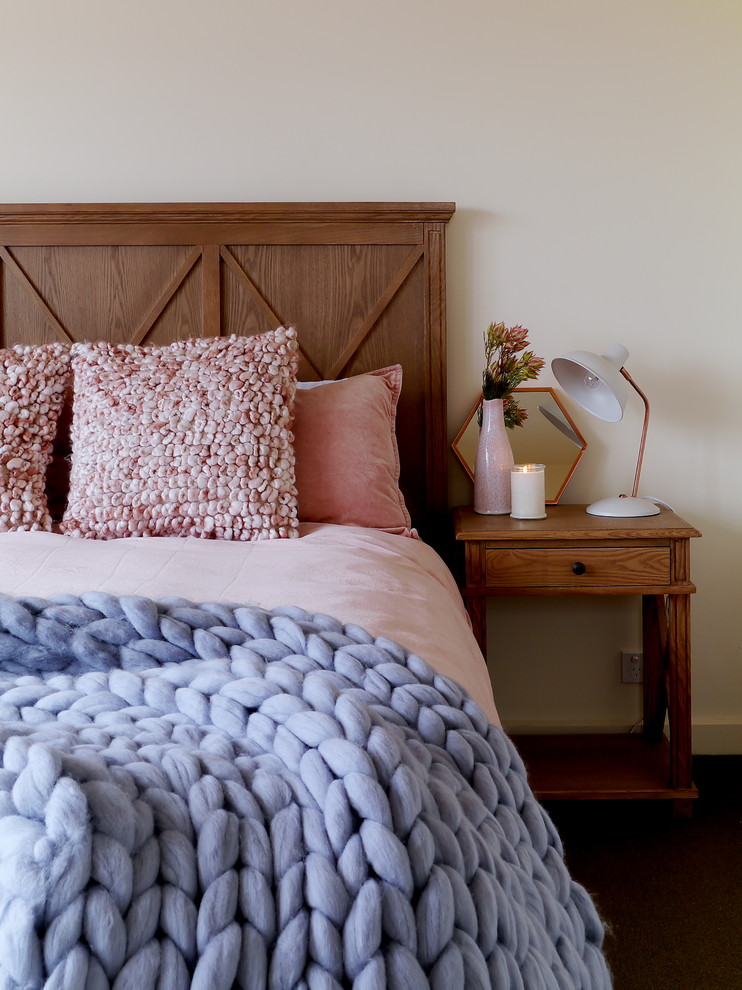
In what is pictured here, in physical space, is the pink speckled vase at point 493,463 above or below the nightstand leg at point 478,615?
above

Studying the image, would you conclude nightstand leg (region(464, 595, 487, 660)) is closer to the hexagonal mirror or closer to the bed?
the bed

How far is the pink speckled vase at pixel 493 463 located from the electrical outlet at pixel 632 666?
61 centimetres

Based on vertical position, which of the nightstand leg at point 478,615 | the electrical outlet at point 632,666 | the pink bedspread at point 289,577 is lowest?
the electrical outlet at point 632,666

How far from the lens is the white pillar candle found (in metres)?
2.10

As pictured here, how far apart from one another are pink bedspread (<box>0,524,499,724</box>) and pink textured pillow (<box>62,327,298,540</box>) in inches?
3.2

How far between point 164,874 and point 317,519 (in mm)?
1384

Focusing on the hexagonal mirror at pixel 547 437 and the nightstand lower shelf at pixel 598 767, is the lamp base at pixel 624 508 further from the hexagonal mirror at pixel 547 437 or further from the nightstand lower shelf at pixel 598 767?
the nightstand lower shelf at pixel 598 767

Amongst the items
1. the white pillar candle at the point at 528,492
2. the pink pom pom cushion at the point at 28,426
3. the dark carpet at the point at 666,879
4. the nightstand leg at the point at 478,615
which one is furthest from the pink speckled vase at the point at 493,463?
the pink pom pom cushion at the point at 28,426

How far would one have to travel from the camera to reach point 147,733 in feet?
2.28

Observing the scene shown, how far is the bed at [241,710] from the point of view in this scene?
0.52 metres

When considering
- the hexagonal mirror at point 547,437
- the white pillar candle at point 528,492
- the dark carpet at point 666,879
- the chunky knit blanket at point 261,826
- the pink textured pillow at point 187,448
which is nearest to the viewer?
the chunky knit blanket at point 261,826

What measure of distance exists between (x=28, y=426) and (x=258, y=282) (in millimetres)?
784

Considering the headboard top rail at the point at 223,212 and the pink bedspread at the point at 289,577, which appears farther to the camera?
the headboard top rail at the point at 223,212

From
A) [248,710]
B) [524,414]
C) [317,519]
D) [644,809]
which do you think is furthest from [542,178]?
[248,710]
